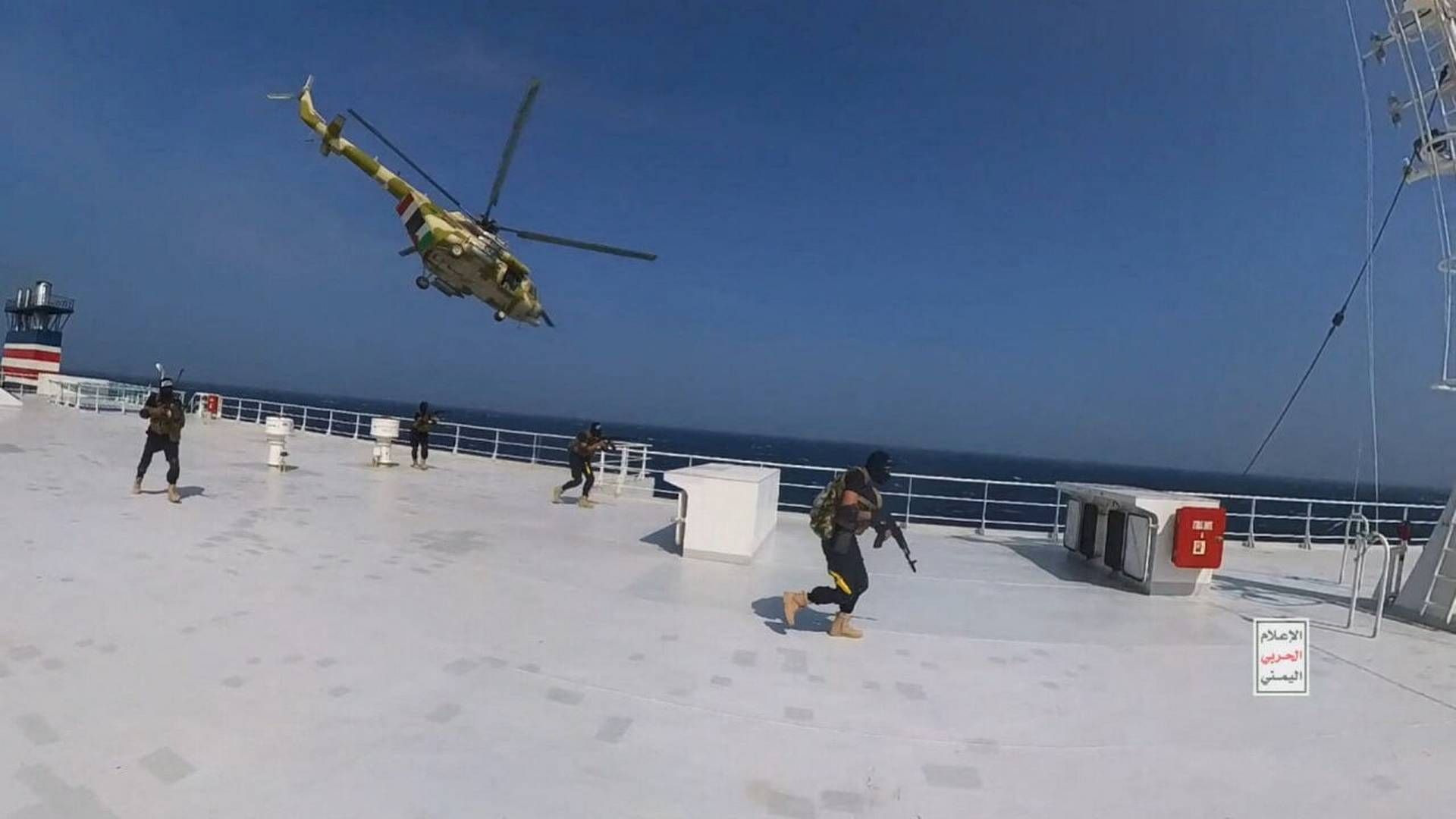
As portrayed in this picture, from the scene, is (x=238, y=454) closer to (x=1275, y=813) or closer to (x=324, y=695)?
(x=324, y=695)

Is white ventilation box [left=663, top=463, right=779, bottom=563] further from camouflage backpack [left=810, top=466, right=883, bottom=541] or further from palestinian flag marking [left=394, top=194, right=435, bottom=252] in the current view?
palestinian flag marking [left=394, top=194, right=435, bottom=252]

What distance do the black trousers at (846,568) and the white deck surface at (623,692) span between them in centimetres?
35

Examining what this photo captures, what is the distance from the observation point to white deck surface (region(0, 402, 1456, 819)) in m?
3.35

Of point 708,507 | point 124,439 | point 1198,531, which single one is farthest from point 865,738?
point 124,439

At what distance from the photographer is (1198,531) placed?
7.73 m

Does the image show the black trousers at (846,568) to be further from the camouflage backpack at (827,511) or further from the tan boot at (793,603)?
the tan boot at (793,603)

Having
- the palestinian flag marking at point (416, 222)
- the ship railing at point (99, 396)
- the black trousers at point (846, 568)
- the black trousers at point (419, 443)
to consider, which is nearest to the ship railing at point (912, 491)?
the black trousers at point (419, 443)

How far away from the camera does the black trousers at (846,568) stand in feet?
18.8

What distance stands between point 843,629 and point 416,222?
1819cm

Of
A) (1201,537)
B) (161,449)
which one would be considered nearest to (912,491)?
(1201,537)

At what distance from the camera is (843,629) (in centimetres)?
588

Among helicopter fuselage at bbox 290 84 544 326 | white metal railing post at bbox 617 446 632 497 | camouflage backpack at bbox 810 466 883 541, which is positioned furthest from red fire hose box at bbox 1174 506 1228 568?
helicopter fuselage at bbox 290 84 544 326

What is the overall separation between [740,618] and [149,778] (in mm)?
3891

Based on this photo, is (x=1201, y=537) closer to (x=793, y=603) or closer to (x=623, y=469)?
(x=793, y=603)
